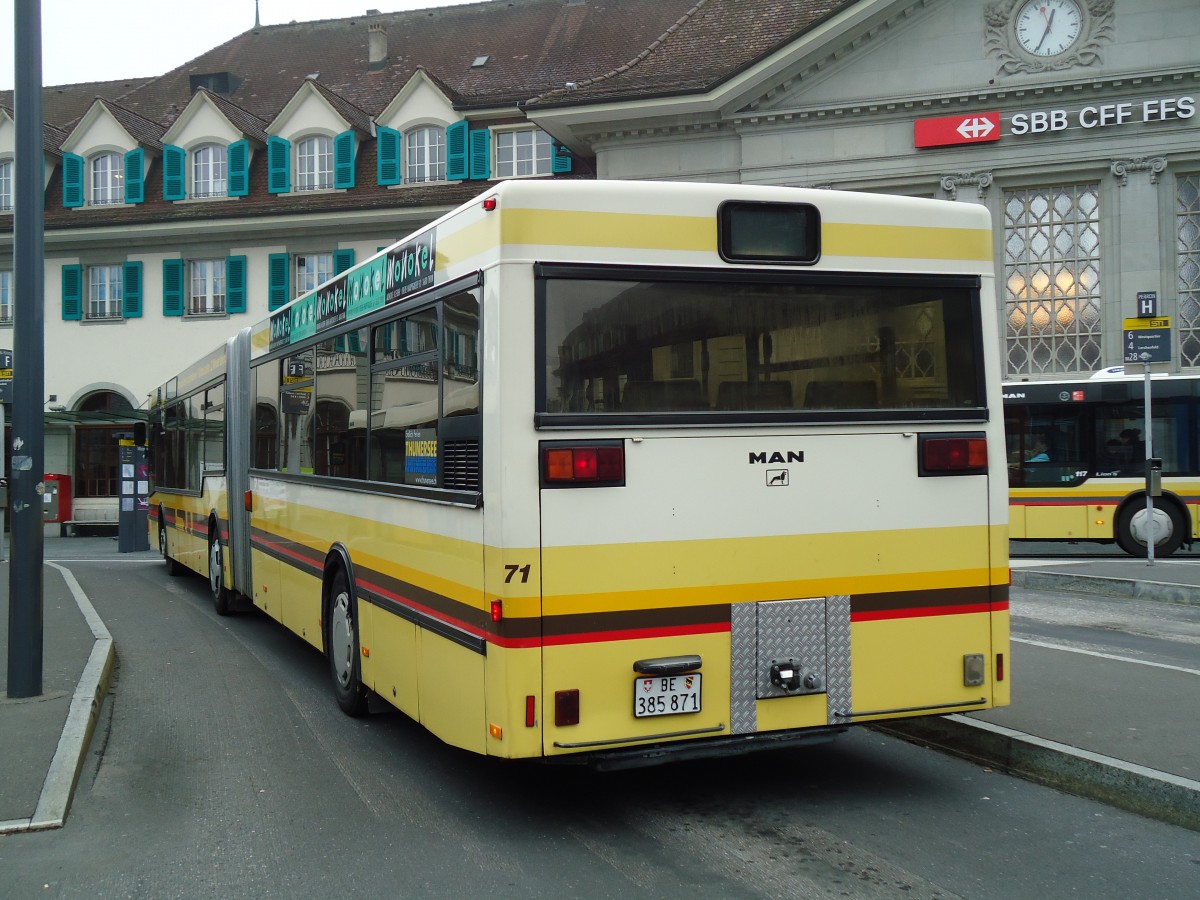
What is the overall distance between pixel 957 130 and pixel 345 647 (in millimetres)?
24443

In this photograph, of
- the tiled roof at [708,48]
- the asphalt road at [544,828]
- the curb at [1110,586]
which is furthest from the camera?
the tiled roof at [708,48]

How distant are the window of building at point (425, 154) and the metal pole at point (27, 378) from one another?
2769cm

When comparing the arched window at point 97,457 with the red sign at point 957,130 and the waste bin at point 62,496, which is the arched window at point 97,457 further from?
the red sign at point 957,130

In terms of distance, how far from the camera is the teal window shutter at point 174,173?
36812 millimetres

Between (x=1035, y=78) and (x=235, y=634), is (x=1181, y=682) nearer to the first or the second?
(x=235, y=634)

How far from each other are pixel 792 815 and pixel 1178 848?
1630mm

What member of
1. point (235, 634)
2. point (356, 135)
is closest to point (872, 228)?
point (235, 634)

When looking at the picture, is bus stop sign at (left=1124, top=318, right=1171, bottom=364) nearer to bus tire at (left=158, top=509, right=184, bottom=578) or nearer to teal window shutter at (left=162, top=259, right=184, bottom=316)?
bus tire at (left=158, top=509, right=184, bottom=578)

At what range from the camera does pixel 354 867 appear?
521 centimetres

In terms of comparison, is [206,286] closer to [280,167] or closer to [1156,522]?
[280,167]

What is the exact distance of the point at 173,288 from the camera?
119 ft

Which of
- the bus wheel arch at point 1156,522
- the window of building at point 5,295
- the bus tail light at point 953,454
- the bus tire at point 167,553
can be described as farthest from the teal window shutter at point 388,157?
the bus tail light at point 953,454

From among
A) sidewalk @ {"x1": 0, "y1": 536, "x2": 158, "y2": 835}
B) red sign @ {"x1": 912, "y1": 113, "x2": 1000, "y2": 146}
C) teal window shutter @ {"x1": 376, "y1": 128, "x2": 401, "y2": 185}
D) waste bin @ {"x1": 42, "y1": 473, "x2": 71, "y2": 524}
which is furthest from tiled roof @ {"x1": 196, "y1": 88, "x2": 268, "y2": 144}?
sidewalk @ {"x1": 0, "y1": 536, "x2": 158, "y2": 835}

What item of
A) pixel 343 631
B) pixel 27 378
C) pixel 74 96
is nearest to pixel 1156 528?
pixel 343 631
